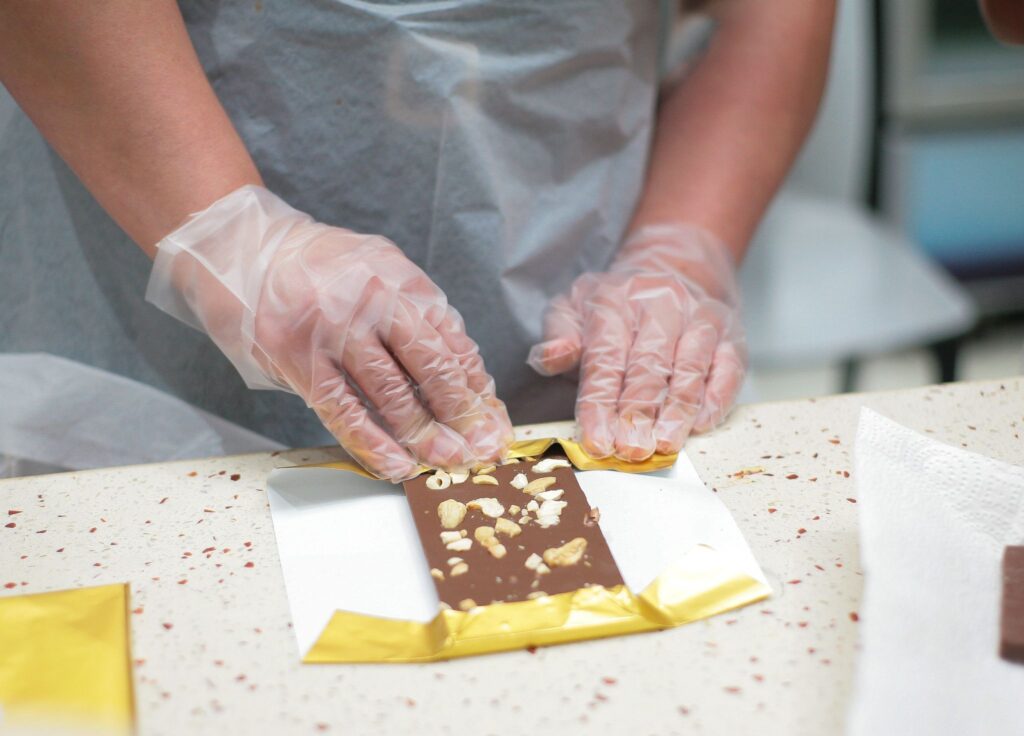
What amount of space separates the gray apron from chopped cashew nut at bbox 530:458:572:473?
0.24 meters

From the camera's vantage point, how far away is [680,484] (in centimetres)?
75

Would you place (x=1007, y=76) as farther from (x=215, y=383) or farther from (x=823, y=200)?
(x=215, y=383)

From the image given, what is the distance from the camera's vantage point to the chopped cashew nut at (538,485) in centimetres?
72

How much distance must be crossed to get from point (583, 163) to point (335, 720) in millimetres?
644

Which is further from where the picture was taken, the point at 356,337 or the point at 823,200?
the point at 823,200

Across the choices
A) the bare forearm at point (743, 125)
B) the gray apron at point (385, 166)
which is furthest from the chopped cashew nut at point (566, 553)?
the bare forearm at point (743, 125)

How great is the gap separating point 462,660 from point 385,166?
0.51 metres

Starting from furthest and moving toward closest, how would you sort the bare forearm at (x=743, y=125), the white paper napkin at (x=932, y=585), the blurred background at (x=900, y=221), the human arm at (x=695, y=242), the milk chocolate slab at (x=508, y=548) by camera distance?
1. the blurred background at (x=900, y=221)
2. the bare forearm at (x=743, y=125)
3. the human arm at (x=695, y=242)
4. the milk chocolate slab at (x=508, y=548)
5. the white paper napkin at (x=932, y=585)

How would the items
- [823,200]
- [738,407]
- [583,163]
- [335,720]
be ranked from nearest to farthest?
[335,720], [738,407], [583,163], [823,200]

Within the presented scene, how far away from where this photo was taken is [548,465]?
2.48ft

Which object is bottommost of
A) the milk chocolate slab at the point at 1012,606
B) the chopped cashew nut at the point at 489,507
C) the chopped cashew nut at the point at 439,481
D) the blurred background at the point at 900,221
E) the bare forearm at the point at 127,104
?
the blurred background at the point at 900,221

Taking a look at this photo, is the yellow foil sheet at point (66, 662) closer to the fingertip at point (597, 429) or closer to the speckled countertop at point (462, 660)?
the speckled countertop at point (462, 660)

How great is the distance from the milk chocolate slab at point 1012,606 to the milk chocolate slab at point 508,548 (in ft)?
0.75

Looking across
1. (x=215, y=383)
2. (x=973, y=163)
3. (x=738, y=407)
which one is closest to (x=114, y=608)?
(x=215, y=383)
